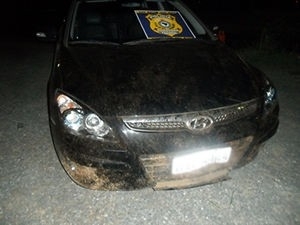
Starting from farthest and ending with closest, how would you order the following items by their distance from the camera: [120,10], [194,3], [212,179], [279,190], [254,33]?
1. [194,3]
2. [254,33]
3. [120,10]
4. [279,190]
5. [212,179]

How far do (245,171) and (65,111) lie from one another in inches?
73.2

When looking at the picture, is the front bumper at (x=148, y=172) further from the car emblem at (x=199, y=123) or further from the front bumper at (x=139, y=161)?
the car emblem at (x=199, y=123)

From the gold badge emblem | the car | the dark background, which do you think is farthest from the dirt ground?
the gold badge emblem

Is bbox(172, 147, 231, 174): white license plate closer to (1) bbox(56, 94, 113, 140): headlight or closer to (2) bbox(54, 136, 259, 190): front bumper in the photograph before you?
(2) bbox(54, 136, 259, 190): front bumper

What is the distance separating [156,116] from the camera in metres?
2.20

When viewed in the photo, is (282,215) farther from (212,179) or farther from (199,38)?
(199,38)

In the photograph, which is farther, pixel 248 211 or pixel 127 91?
pixel 248 211

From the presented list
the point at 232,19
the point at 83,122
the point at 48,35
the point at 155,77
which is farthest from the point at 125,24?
the point at 232,19

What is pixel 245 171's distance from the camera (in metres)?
3.06

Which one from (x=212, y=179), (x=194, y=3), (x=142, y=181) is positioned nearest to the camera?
(x=142, y=181)

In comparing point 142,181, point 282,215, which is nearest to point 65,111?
point 142,181

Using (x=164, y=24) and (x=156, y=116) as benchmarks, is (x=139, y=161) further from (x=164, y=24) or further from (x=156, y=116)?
(x=164, y=24)

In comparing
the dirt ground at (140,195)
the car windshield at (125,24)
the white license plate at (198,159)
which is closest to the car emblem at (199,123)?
the white license plate at (198,159)

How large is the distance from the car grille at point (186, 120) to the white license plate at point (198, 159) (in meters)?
0.19
